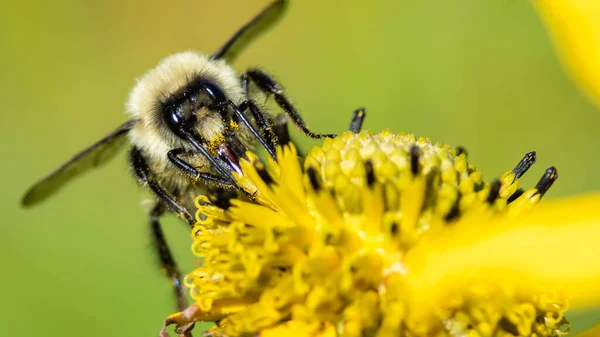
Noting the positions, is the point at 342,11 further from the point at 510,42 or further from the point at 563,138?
the point at 563,138

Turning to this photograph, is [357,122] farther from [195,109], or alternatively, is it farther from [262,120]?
[195,109]

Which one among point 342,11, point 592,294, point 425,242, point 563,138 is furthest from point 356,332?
point 342,11

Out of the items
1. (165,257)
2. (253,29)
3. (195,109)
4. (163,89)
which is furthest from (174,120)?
(253,29)

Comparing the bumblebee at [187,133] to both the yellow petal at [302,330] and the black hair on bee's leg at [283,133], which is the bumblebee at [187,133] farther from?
the yellow petal at [302,330]

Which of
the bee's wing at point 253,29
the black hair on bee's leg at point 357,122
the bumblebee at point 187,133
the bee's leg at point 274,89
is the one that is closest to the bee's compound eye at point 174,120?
the bumblebee at point 187,133

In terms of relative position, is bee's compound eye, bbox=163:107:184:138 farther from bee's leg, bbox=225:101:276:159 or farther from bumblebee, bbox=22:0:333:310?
bee's leg, bbox=225:101:276:159

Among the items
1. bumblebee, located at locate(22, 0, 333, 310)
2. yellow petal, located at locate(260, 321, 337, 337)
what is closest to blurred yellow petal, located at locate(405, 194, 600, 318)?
yellow petal, located at locate(260, 321, 337, 337)

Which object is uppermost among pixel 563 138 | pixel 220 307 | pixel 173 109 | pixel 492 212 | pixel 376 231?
pixel 563 138
